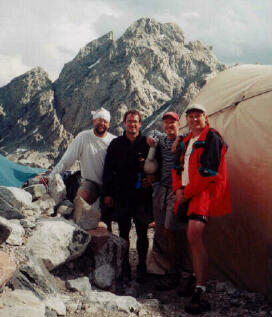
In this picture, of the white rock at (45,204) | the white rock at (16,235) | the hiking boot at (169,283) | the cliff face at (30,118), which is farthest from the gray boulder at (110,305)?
the cliff face at (30,118)

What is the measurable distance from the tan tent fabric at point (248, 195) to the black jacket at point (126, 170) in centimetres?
116

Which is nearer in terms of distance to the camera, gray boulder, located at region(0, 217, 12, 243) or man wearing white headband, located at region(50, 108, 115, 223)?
gray boulder, located at region(0, 217, 12, 243)

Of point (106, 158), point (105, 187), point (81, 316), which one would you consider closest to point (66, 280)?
point (81, 316)

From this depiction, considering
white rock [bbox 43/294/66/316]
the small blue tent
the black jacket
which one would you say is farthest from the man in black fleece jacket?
the small blue tent

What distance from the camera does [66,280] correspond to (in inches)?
168

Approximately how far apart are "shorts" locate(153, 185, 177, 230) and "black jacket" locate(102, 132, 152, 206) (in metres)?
0.30

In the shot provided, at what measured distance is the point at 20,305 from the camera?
2.95 metres

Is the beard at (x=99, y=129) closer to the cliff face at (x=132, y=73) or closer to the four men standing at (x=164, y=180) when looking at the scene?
the four men standing at (x=164, y=180)

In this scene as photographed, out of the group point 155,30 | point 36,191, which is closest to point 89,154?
point 36,191

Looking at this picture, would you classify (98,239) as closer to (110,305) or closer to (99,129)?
(110,305)

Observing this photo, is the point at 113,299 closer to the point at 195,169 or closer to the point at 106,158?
the point at 195,169

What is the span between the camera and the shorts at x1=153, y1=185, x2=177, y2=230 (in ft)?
14.8

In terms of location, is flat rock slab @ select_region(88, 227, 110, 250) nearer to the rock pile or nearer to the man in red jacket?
the rock pile

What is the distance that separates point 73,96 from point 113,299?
95862mm
